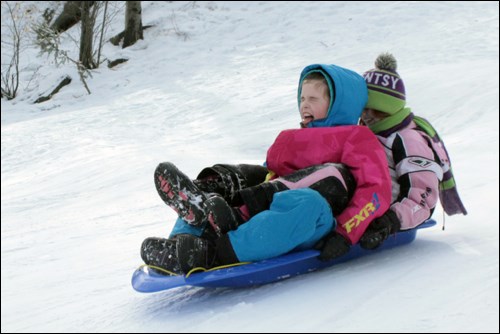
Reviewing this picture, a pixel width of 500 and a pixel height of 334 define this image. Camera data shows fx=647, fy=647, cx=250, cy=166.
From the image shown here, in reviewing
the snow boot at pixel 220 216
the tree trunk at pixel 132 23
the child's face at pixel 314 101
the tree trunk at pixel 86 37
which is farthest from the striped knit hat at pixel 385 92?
the tree trunk at pixel 132 23

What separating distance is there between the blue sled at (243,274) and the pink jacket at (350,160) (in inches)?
7.5

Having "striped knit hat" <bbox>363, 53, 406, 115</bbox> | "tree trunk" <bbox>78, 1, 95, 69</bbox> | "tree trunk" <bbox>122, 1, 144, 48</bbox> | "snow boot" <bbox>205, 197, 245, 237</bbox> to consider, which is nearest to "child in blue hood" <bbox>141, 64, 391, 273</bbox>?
"snow boot" <bbox>205, 197, 245, 237</bbox>

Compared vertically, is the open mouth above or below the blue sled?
above

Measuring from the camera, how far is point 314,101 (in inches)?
109

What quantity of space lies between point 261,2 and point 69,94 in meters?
4.35

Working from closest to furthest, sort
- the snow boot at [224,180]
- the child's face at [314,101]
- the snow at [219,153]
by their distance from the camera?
the snow at [219,153], the snow boot at [224,180], the child's face at [314,101]

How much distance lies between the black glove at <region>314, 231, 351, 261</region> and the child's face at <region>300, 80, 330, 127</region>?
607mm

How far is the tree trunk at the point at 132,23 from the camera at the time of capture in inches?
433

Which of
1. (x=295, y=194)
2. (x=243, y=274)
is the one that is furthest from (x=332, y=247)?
(x=243, y=274)

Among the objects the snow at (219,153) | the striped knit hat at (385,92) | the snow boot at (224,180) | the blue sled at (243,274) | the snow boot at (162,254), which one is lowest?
the snow at (219,153)

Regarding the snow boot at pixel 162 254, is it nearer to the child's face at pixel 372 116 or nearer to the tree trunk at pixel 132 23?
the child's face at pixel 372 116

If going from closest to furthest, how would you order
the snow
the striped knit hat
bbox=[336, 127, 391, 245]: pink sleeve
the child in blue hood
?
the snow
the child in blue hood
bbox=[336, 127, 391, 245]: pink sleeve
the striped knit hat

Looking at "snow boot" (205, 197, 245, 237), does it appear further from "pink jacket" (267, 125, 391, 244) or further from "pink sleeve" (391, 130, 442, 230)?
"pink sleeve" (391, 130, 442, 230)

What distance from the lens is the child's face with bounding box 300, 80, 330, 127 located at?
9.07ft
